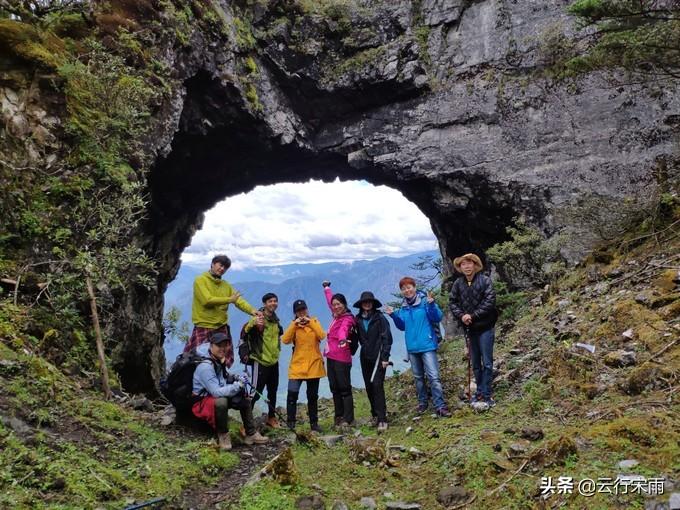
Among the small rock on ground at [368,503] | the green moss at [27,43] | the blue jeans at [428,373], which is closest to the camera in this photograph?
the small rock on ground at [368,503]

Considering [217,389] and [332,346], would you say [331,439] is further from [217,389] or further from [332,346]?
[217,389]

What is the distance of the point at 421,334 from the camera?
727cm

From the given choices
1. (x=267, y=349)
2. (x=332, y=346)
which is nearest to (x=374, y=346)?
(x=332, y=346)

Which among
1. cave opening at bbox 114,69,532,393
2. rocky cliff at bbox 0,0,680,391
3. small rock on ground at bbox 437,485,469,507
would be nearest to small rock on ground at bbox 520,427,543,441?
small rock on ground at bbox 437,485,469,507

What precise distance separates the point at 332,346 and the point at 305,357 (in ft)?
1.70

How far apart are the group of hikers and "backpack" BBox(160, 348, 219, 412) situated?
0.24ft

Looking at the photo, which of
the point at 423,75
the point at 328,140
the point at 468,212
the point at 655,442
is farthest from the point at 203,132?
the point at 655,442

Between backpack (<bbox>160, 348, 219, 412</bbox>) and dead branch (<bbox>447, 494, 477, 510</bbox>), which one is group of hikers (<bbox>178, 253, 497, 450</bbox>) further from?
dead branch (<bbox>447, 494, 477, 510</bbox>)

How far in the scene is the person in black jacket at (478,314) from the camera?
6.85 metres

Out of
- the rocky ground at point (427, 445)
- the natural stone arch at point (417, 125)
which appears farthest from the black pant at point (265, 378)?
the natural stone arch at point (417, 125)

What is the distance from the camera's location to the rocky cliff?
15.0 metres

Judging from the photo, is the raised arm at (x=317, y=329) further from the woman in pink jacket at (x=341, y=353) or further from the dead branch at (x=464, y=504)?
the dead branch at (x=464, y=504)

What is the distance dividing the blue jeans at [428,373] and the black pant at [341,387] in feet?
3.71

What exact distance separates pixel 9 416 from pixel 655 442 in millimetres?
6129
